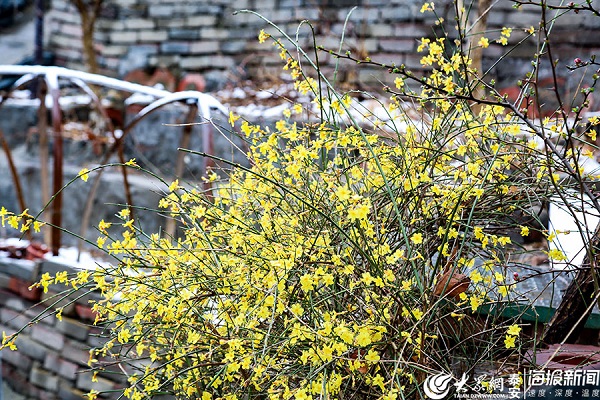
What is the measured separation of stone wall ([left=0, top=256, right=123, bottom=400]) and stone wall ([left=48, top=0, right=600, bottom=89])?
297cm

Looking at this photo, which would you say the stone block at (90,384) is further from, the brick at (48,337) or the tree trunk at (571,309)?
the tree trunk at (571,309)

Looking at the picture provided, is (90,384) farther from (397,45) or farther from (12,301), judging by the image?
(397,45)

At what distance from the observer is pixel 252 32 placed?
6.96 meters

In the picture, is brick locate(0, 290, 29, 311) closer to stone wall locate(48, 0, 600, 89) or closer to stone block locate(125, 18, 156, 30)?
stone wall locate(48, 0, 600, 89)

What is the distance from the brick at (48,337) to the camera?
11.6 ft

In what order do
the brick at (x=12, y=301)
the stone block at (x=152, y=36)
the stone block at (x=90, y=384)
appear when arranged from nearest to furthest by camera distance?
the stone block at (x=90, y=384), the brick at (x=12, y=301), the stone block at (x=152, y=36)

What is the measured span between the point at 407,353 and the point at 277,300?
31cm

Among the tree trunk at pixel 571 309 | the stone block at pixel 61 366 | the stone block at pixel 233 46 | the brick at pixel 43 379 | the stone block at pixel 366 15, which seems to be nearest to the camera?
the tree trunk at pixel 571 309

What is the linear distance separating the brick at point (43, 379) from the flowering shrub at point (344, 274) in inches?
81.0

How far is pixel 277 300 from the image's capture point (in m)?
1.51

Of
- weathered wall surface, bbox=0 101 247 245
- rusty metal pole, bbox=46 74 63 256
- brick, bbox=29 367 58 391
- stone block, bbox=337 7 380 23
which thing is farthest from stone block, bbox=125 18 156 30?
brick, bbox=29 367 58 391

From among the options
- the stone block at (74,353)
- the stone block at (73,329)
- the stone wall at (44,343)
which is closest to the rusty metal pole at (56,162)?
the stone wall at (44,343)

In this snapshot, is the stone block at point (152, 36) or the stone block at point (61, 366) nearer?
the stone block at point (61, 366)

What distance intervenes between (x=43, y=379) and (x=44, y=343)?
20cm
